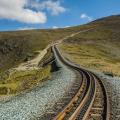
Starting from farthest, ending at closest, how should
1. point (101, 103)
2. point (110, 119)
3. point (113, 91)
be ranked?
point (113, 91) < point (101, 103) < point (110, 119)

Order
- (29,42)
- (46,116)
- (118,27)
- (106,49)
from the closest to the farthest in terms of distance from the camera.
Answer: (46,116) → (106,49) → (29,42) → (118,27)

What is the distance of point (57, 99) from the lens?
20.3 meters

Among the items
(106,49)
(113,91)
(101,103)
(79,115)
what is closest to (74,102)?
(101,103)

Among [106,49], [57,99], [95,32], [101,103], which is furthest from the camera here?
[95,32]

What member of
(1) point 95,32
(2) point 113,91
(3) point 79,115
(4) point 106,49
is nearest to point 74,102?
(3) point 79,115

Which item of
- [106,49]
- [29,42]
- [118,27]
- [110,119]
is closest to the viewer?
[110,119]

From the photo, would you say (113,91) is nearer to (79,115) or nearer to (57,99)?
(57,99)

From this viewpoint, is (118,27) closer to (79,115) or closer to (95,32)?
(95,32)

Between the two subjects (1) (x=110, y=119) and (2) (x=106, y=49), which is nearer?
(1) (x=110, y=119)

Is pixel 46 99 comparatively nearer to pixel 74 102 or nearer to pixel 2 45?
pixel 74 102

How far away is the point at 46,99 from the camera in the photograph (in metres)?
20.5

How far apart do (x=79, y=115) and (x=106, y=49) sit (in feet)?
356

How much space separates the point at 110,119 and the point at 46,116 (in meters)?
3.07

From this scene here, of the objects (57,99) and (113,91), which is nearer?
(57,99)
